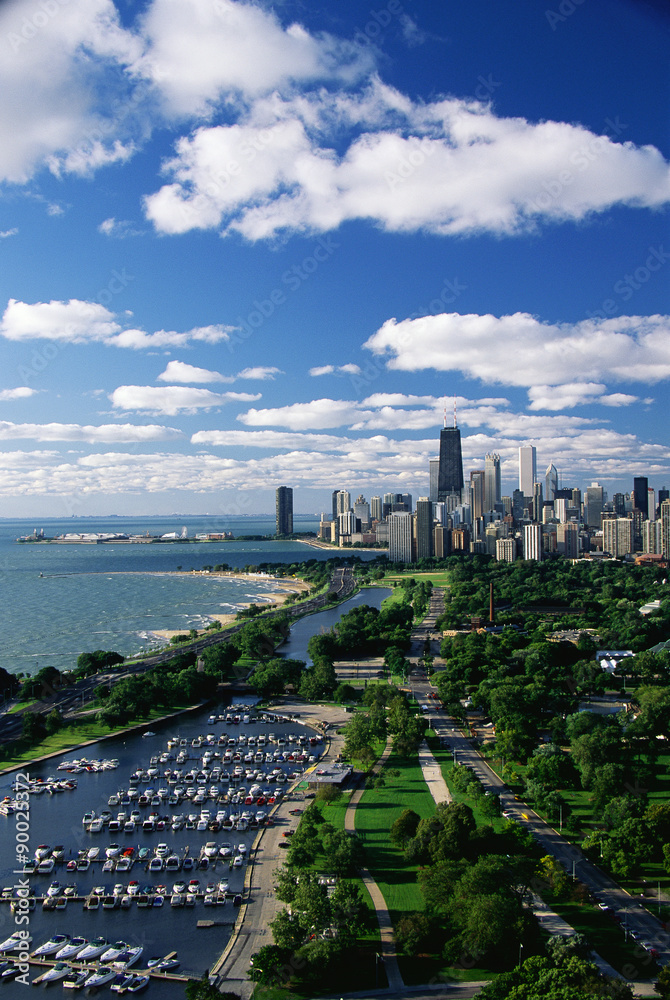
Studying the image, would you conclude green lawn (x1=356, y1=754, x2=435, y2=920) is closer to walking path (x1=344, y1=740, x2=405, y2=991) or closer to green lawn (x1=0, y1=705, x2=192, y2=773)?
walking path (x1=344, y1=740, x2=405, y2=991)

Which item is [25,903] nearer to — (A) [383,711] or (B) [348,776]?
(B) [348,776]

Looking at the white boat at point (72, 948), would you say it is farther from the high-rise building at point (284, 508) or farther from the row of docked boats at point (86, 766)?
the high-rise building at point (284, 508)

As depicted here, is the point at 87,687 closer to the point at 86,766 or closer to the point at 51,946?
the point at 86,766

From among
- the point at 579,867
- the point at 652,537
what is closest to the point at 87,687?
the point at 579,867

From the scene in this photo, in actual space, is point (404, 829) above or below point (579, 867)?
above

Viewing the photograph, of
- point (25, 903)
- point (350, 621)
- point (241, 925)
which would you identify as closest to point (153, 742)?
point (25, 903)
